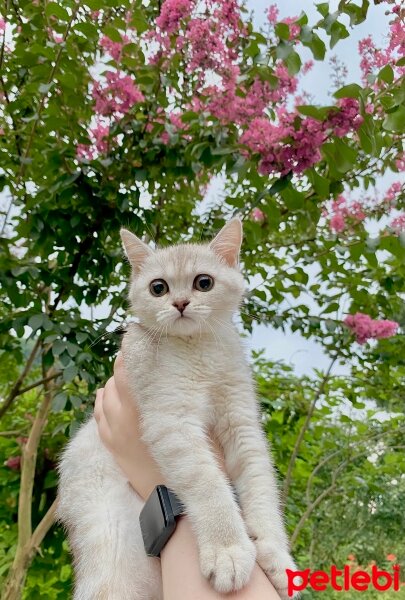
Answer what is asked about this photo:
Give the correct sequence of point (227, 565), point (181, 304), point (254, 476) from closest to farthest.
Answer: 1. point (227, 565)
2. point (254, 476)
3. point (181, 304)

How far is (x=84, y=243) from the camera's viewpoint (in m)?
2.17

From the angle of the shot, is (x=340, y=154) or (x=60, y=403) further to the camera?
(x=60, y=403)

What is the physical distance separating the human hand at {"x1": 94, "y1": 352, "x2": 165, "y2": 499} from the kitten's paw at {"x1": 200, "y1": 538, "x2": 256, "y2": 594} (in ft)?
0.73

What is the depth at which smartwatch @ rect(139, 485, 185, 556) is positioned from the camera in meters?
1.09

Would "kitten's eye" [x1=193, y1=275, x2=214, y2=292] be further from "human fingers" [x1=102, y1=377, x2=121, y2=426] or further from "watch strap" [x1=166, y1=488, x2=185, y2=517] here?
"watch strap" [x1=166, y1=488, x2=185, y2=517]

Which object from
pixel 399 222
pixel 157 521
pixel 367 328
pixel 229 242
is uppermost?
pixel 399 222

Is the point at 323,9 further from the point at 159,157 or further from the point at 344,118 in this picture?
the point at 159,157

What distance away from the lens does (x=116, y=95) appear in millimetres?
2061

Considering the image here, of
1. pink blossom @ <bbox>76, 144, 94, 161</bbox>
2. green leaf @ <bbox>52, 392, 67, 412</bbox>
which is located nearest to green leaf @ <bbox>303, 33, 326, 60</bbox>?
pink blossom @ <bbox>76, 144, 94, 161</bbox>

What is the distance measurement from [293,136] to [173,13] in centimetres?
64

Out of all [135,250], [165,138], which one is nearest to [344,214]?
[165,138]

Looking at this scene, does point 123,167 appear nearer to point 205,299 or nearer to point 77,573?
point 205,299

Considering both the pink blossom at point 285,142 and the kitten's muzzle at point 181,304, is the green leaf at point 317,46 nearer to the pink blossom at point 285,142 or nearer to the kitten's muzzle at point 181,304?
the pink blossom at point 285,142

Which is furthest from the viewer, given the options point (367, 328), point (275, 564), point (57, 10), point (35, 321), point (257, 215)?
point (257, 215)
